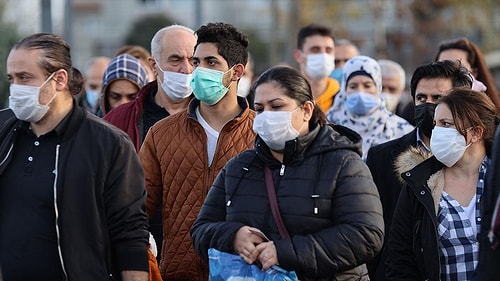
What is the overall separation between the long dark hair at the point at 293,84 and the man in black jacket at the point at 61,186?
2.90 ft

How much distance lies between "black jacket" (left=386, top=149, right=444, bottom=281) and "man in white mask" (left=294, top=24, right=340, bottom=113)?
4.45 metres

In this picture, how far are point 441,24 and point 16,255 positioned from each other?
Answer: 1574 inches

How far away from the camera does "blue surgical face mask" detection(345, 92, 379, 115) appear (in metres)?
10.1

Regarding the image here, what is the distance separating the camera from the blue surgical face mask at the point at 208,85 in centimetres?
758

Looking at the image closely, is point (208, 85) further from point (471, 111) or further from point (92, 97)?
point (92, 97)

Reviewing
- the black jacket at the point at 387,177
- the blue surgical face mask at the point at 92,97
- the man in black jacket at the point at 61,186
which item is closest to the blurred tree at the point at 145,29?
the blue surgical face mask at the point at 92,97

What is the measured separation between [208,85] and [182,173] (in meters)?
0.58

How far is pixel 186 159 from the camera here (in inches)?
297

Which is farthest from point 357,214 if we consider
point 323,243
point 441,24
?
point 441,24

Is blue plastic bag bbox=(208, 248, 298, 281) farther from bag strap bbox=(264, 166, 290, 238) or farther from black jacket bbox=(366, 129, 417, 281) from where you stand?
black jacket bbox=(366, 129, 417, 281)

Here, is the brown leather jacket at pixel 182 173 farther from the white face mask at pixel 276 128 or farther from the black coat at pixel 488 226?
the black coat at pixel 488 226

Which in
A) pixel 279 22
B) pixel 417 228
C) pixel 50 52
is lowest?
pixel 417 228

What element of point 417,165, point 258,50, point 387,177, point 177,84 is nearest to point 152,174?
point 177,84

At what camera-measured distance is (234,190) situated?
6492 mm
